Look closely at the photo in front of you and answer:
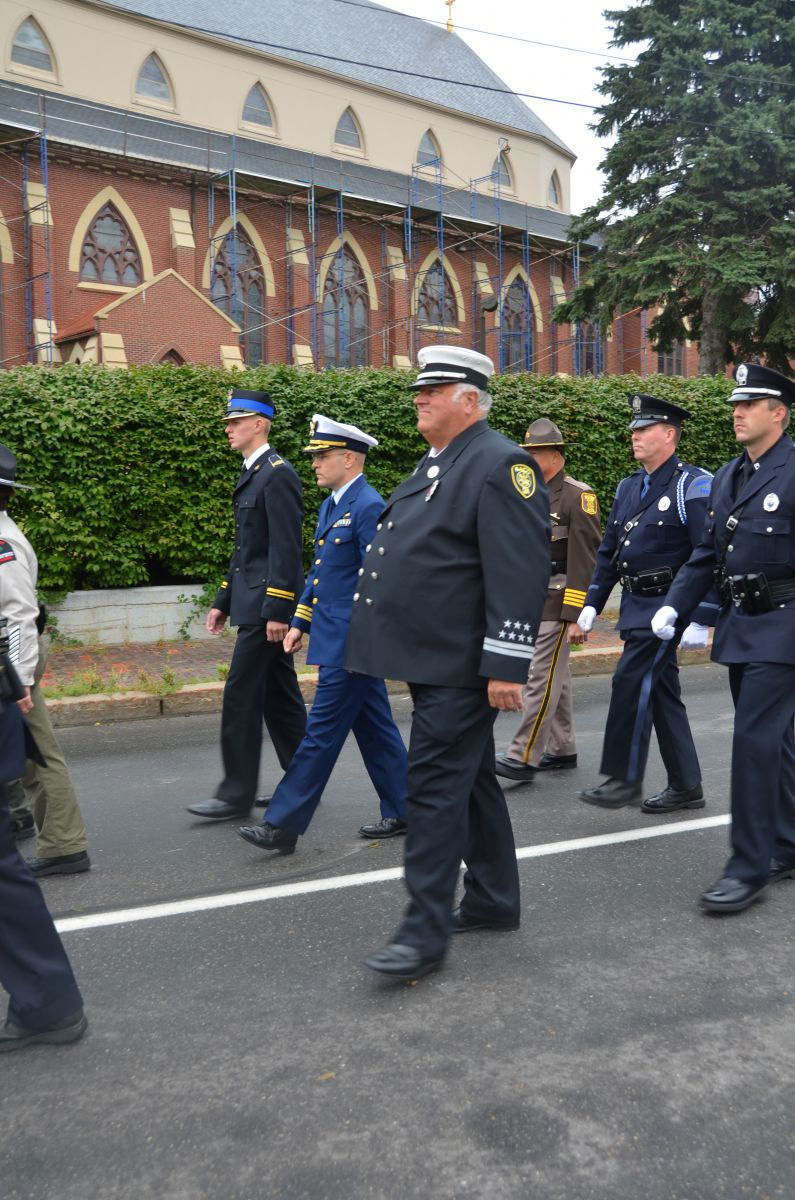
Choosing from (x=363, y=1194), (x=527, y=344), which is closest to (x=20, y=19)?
(x=527, y=344)

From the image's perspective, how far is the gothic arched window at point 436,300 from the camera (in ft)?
139

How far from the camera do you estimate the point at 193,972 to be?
12.8 feet

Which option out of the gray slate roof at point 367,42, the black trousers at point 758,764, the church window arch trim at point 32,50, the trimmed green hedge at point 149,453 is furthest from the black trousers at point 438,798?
the gray slate roof at point 367,42

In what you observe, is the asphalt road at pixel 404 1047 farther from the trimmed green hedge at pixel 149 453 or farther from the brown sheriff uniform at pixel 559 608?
the trimmed green hedge at pixel 149 453

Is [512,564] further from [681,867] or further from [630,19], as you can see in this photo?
[630,19]

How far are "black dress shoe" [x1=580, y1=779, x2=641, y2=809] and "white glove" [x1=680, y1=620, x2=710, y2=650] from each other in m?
0.86

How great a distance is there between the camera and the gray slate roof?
44.0 meters

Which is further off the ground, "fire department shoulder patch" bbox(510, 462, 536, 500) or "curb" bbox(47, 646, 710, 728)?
"fire department shoulder patch" bbox(510, 462, 536, 500)

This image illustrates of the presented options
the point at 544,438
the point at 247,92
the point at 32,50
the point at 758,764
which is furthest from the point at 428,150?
the point at 758,764

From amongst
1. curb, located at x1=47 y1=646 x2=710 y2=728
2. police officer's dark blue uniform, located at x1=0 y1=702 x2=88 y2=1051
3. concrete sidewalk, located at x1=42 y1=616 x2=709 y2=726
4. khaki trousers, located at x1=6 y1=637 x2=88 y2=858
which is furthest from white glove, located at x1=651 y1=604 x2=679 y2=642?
concrete sidewalk, located at x1=42 y1=616 x2=709 y2=726

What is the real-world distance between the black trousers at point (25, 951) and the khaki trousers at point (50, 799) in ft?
5.43

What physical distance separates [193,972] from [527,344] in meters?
42.9

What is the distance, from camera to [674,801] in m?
5.98

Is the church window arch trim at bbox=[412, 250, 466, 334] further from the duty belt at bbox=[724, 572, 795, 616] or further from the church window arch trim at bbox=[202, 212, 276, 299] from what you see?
the duty belt at bbox=[724, 572, 795, 616]
